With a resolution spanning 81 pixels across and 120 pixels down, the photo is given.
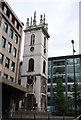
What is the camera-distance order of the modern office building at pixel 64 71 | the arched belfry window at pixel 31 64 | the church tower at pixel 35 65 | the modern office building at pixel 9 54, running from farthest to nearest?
the modern office building at pixel 64 71, the arched belfry window at pixel 31 64, the church tower at pixel 35 65, the modern office building at pixel 9 54

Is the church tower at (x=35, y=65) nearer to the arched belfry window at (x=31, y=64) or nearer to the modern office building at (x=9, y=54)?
the arched belfry window at (x=31, y=64)

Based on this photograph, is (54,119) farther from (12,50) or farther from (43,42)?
(43,42)

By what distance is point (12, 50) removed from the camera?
127 feet

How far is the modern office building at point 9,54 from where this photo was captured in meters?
33.5

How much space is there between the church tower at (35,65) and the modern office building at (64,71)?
1795cm

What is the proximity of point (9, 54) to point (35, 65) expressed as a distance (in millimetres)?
19239

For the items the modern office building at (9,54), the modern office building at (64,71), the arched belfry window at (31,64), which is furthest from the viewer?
the modern office building at (64,71)

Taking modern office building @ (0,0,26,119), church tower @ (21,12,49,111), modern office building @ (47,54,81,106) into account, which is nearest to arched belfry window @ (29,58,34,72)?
church tower @ (21,12,49,111)

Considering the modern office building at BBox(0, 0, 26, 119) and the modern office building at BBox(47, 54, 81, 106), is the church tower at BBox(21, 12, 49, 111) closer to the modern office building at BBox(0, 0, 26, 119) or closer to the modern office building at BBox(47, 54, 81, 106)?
the modern office building at BBox(0, 0, 26, 119)

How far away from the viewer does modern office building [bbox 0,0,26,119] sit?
110 ft

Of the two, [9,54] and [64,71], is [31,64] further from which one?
[64,71]

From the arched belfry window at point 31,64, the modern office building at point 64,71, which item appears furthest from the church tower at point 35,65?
the modern office building at point 64,71

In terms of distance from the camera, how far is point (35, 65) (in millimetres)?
55844

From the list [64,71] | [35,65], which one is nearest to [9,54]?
[35,65]
